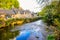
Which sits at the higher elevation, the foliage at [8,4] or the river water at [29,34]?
the foliage at [8,4]

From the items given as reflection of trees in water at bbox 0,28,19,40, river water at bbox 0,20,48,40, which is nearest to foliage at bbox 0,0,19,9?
river water at bbox 0,20,48,40

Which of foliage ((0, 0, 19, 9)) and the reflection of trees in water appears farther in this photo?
foliage ((0, 0, 19, 9))

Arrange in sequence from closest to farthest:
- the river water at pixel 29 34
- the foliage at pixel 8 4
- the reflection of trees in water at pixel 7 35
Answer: the river water at pixel 29 34, the reflection of trees in water at pixel 7 35, the foliage at pixel 8 4

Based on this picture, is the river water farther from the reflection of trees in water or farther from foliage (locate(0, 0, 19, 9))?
foliage (locate(0, 0, 19, 9))

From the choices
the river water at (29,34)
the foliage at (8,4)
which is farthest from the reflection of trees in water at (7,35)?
the foliage at (8,4)

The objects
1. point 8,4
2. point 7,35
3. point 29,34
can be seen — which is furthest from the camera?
point 8,4

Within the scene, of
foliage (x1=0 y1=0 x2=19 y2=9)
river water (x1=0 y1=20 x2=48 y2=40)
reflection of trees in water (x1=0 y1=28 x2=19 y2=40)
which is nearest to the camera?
river water (x1=0 y1=20 x2=48 y2=40)

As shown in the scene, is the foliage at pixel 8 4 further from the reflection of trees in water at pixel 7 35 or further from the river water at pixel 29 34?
the reflection of trees in water at pixel 7 35

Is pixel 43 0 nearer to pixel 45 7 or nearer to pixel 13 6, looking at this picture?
pixel 45 7

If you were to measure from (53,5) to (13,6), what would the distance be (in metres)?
36.1

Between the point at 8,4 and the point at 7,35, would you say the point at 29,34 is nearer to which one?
the point at 7,35

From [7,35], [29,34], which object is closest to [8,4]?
[7,35]

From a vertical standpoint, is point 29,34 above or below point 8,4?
below

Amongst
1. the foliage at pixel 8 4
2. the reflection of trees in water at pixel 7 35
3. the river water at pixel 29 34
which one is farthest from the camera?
the foliage at pixel 8 4
